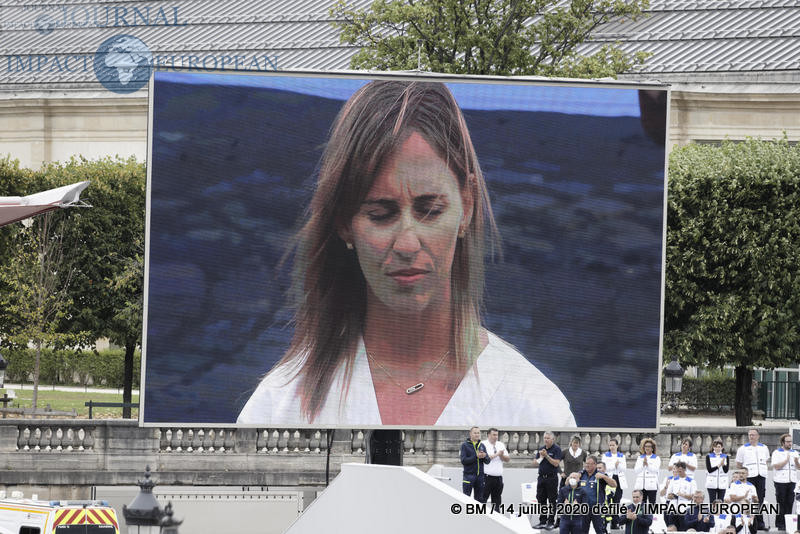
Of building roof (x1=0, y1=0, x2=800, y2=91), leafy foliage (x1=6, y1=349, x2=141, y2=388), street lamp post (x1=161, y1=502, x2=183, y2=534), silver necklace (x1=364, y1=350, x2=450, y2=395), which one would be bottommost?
leafy foliage (x1=6, y1=349, x2=141, y2=388)

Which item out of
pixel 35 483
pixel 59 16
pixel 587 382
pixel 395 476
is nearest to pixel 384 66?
pixel 35 483

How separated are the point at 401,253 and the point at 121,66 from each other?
103 feet

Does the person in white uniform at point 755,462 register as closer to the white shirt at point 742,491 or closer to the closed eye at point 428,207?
the white shirt at point 742,491

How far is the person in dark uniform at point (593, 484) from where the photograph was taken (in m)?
19.0

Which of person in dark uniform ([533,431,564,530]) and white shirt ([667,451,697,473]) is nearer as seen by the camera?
person in dark uniform ([533,431,564,530])

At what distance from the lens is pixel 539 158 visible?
1880 centimetres

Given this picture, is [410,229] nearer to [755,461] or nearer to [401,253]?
[401,253]

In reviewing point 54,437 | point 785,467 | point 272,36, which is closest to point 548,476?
point 785,467

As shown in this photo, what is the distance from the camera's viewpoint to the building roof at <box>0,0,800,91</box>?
45781mm

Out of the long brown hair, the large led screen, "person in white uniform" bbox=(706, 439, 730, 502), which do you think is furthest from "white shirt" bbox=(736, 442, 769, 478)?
the long brown hair

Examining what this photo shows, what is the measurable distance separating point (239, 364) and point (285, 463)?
7.54 m

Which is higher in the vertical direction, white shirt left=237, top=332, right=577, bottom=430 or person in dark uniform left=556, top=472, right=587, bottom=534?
white shirt left=237, top=332, right=577, bottom=430

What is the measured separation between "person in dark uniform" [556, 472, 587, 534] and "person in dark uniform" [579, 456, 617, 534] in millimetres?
76

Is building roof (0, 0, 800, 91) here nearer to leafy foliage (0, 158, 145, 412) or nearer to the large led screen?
leafy foliage (0, 158, 145, 412)
